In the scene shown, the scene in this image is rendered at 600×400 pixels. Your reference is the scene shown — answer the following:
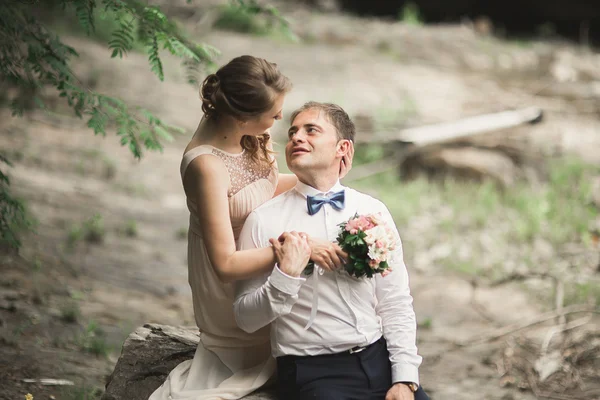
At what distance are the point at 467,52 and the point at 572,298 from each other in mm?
9486

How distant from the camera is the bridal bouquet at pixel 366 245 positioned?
271cm

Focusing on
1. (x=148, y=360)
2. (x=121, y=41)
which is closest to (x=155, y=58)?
(x=121, y=41)

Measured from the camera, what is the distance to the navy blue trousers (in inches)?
109

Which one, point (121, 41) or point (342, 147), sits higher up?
point (121, 41)

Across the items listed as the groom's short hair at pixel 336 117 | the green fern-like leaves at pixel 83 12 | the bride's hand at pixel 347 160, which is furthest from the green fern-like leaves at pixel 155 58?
A: the bride's hand at pixel 347 160

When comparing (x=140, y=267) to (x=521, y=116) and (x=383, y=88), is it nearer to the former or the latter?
(x=521, y=116)

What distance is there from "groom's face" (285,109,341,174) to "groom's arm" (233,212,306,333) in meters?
0.29

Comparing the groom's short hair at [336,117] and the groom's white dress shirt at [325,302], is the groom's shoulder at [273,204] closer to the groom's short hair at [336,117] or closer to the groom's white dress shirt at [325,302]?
the groom's white dress shirt at [325,302]

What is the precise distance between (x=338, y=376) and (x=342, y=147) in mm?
921

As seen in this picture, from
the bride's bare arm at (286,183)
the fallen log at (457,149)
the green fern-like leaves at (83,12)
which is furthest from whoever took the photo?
the fallen log at (457,149)

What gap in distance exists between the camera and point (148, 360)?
11.4ft

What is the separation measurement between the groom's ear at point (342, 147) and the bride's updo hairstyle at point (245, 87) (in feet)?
1.04

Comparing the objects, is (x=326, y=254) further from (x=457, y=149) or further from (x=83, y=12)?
(x=457, y=149)

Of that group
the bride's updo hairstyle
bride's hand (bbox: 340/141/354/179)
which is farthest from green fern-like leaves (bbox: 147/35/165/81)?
bride's hand (bbox: 340/141/354/179)
